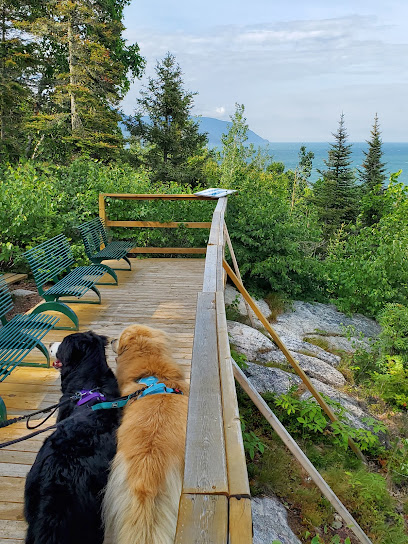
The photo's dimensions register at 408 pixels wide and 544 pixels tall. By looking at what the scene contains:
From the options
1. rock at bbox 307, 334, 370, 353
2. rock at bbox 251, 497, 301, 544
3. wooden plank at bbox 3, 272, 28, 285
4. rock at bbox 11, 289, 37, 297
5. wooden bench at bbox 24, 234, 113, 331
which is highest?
wooden bench at bbox 24, 234, 113, 331

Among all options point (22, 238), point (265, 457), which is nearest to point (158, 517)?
point (265, 457)

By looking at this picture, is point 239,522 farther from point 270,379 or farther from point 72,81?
point 72,81

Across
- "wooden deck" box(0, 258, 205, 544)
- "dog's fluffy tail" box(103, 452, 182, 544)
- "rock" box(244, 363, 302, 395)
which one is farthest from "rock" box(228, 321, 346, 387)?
"dog's fluffy tail" box(103, 452, 182, 544)

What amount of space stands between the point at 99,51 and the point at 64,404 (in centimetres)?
1969

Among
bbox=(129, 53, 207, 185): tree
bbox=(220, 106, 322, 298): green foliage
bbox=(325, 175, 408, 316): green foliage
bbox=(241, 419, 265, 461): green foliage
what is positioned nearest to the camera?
bbox=(241, 419, 265, 461): green foliage

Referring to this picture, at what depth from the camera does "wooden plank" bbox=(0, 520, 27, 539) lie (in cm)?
203

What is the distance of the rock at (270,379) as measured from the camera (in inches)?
180

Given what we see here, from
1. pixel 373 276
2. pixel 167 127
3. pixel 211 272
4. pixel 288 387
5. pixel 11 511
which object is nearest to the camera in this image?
pixel 11 511

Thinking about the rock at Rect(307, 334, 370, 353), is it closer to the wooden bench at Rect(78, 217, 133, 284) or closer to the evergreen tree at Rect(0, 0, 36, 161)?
the wooden bench at Rect(78, 217, 133, 284)

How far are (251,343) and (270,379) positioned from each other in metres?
0.90

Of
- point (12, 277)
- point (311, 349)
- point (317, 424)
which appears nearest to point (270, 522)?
point (317, 424)

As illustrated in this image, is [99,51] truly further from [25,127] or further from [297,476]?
[297,476]

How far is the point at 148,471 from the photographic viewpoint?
149 cm

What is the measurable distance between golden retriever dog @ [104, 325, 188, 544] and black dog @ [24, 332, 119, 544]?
0.09m
